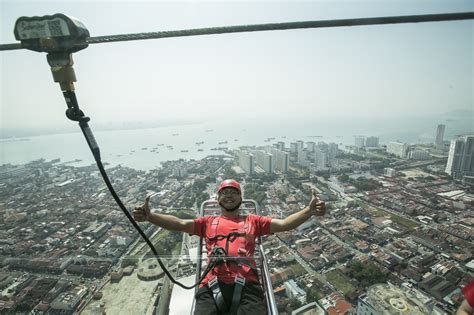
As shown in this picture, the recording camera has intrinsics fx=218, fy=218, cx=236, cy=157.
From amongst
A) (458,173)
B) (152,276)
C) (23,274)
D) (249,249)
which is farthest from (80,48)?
(458,173)

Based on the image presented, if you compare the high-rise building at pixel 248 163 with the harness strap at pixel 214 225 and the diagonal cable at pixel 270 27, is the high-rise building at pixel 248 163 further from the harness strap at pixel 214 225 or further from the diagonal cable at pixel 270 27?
the diagonal cable at pixel 270 27

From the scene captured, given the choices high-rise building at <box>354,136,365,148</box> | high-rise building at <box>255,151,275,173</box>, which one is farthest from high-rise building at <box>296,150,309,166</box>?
high-rise building at <box>354,136,365,148</box>

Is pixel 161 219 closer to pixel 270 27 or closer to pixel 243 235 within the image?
pixel 243 235

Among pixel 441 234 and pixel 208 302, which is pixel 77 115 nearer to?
pixel 208 302

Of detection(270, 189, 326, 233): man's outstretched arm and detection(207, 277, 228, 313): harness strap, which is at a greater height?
detection(270, 189, 326, 233): man's outstretched arm

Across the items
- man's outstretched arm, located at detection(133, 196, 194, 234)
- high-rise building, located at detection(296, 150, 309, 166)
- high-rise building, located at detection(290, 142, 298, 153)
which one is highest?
man's outstretched arm, located at detection(133, 196, 194, 234)

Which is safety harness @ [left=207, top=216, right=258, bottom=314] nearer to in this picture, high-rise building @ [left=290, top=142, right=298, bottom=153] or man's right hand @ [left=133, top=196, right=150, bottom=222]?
man's right hand @ [left=133, top=196, right=150, bottom=222]
